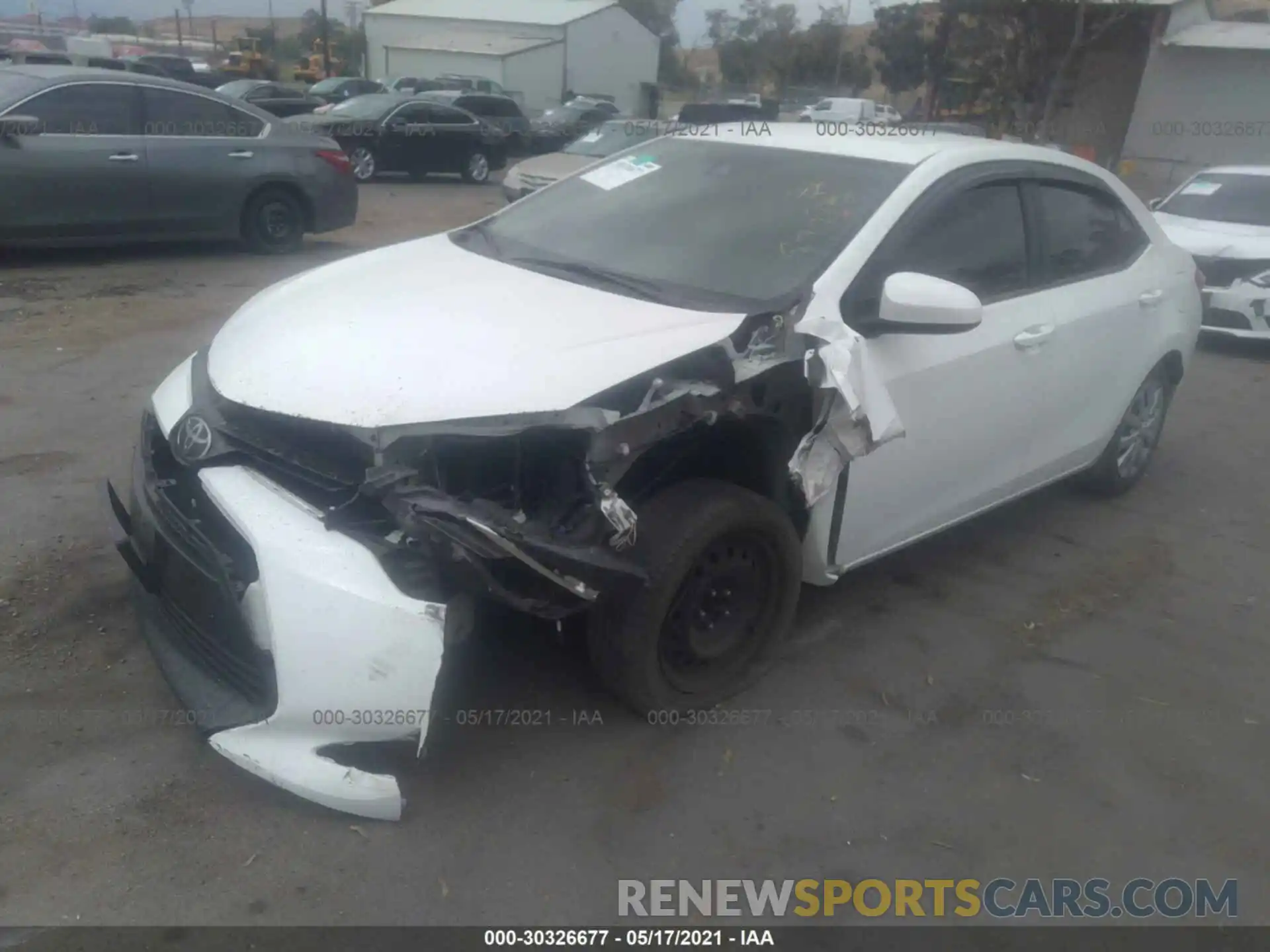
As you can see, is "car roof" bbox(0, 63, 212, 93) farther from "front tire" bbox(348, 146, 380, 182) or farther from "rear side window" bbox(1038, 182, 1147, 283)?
"front tire" bbox(348, 146, 380, 182)

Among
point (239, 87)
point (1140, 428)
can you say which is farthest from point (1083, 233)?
point (239, 87)

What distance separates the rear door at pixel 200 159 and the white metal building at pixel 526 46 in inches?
1320

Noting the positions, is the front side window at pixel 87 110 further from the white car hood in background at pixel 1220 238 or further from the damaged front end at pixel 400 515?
the white car hood in background at pixel 1220 238

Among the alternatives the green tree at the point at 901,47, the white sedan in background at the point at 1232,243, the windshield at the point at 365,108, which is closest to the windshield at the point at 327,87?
the windshield at the point at 365,108

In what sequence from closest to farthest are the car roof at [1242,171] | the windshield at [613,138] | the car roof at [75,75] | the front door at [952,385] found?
the front door at [952,385], the car roof at [75,75], the car roof at [1242,171], the windshield at [613,138]

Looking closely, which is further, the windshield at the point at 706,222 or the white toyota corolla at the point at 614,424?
the windshield at the point at 706,222

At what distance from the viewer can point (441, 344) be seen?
302 cm

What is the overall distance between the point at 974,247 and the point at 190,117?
23.9 ft

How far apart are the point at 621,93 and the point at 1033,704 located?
4829cm

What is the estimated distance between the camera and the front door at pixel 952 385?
11.4ft

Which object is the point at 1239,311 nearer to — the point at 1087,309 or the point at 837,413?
the point at 1087,309

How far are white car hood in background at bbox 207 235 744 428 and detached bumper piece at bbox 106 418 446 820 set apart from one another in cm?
32
